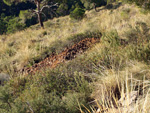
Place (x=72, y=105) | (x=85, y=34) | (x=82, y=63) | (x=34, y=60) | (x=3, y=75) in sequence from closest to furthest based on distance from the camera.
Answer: (x=72, y=105) < (x=82, y=63) < (x=3, y=75) < (x=34, y=60) < (x=85, y=34)

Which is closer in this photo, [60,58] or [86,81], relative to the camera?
Result: [86,81]

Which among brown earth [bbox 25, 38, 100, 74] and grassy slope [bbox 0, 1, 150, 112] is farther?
brown earth [bbox 25, 38, 100, 74]

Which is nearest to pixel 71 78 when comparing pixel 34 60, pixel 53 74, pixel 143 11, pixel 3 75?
pixel 53 74

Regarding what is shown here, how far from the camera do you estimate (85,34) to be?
24.1 ft

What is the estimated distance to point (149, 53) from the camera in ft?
12.3

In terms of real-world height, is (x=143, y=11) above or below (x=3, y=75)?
above

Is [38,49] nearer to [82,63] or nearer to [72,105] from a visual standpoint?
[82,63]

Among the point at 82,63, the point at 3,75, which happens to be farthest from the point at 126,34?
the point at 3,75

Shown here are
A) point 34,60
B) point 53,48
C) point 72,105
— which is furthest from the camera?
point 53,48

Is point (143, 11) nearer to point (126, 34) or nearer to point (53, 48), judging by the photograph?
point (126, 34)

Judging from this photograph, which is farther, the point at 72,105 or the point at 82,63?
the point at 82,63

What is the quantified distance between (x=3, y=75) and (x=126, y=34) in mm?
4295

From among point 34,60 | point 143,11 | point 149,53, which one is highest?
point 143,11

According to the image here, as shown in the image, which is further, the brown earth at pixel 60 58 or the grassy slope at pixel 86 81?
the brown earth at pixel 60 58
